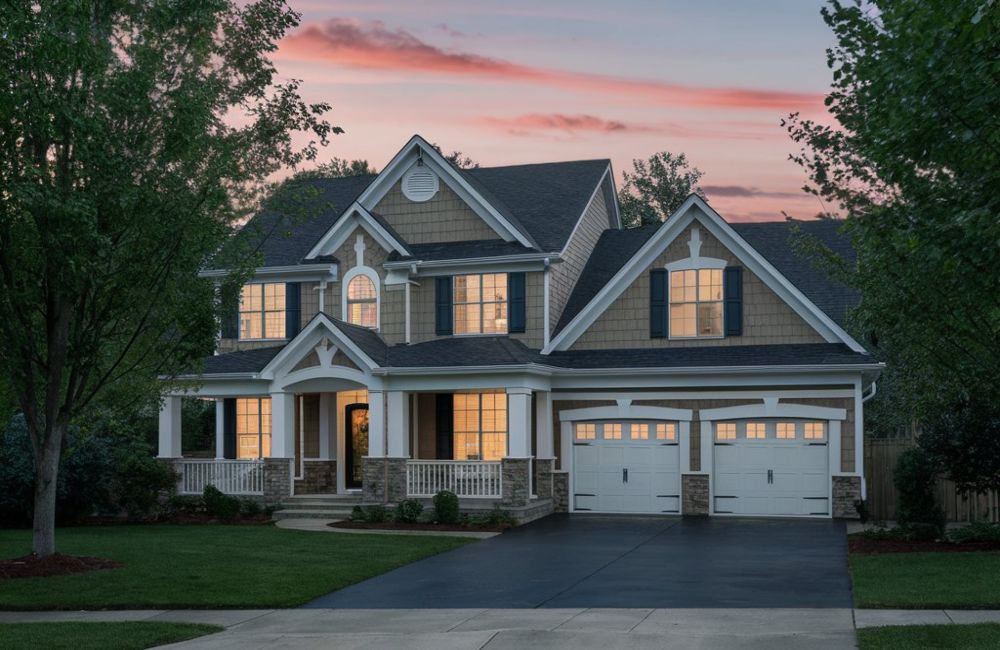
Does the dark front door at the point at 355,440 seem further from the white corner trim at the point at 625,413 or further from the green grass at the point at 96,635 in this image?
the green grass at the point at 96,635

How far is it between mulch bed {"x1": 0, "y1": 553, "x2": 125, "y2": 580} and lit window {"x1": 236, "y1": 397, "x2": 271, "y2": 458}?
12.4 meters

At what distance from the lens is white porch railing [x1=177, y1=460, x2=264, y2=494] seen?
29.8m

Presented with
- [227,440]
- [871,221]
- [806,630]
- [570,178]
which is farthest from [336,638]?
[570,178]

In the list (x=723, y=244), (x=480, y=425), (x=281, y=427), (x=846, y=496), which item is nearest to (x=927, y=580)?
(x=846, y=496)

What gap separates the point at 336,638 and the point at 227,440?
19.6 meters

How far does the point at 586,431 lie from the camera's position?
97.6 feet

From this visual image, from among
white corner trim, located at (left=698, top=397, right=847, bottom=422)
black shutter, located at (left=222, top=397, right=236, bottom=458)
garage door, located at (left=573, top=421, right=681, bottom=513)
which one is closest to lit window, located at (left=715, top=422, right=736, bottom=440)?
white corner trim, located at (left=698, top=397, right=847, bottom=422)

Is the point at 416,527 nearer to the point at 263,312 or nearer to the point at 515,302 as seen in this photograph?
the point at 515,302

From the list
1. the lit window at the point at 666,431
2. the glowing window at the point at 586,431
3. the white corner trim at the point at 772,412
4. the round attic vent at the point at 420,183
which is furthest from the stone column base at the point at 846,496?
the round attic vent at the point at 420,183

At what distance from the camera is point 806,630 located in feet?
42.9

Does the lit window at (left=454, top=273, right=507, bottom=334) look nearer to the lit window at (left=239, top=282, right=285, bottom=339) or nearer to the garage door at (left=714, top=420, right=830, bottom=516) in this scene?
the lit window at (left=239, top=282, right=285, bottom=339)

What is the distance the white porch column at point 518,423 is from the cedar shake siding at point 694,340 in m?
2.94

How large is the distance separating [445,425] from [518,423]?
354cm

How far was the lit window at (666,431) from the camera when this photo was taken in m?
28.9
